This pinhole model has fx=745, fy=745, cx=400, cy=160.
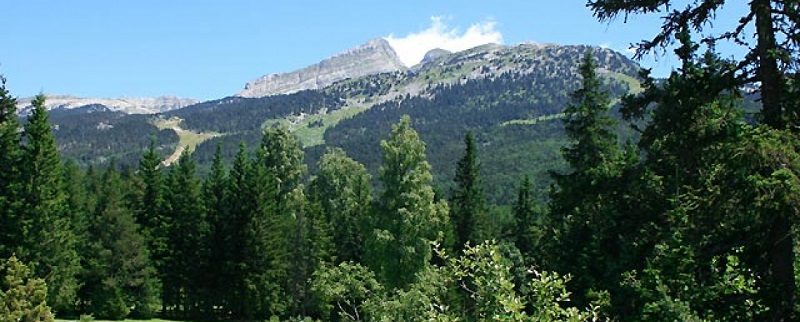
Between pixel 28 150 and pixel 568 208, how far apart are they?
101 feet

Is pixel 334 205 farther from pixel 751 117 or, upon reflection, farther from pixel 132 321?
pixel 751 117

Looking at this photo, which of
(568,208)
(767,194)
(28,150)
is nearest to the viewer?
(767,194)

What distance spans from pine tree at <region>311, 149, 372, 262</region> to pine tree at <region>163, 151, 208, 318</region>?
9794 mm

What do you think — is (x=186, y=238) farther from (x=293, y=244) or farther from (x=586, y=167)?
(x=586, y=167)

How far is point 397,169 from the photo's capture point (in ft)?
131

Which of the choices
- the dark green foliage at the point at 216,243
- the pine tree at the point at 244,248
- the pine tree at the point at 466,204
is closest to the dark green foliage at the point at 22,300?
the pine tree at the point at 244,248

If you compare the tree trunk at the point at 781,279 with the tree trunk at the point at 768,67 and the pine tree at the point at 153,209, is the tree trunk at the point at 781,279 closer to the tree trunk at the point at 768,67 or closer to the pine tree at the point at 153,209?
the tree trunk at the point at 768,67

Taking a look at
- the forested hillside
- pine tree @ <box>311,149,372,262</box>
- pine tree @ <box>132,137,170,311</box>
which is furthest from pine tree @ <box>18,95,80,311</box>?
pine tree @ <box>311,149,372,262</box>

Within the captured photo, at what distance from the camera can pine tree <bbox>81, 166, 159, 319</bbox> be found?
53188 mm

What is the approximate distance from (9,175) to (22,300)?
1359 centimetres

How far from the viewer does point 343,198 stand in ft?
209

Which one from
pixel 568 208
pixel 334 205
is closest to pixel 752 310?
pixel 568 208

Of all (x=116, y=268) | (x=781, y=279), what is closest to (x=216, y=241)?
(x=116, y=268)

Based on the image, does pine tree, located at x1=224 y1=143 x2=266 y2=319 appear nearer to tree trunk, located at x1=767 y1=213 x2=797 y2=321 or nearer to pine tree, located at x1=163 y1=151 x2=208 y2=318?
pine tree, located at x1=163 y1=151 x2=208 y2=318
